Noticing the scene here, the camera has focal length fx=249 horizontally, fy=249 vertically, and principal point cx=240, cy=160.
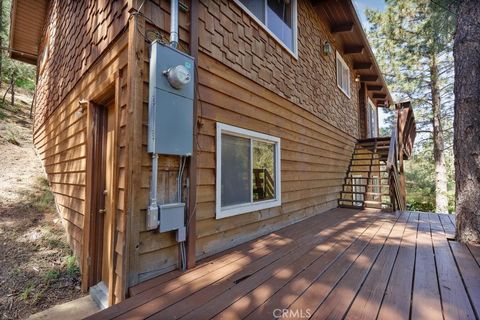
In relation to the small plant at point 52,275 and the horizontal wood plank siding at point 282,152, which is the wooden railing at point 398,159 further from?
the small plant at point 52,275

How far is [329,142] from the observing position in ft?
21.3

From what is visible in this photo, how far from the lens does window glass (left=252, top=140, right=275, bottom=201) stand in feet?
12.0

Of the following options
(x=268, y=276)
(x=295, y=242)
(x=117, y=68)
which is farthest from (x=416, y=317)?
(x=117, y=68)

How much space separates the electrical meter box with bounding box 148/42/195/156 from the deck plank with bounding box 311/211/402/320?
1.70m

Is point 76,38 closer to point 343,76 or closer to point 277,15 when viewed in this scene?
point 277,15

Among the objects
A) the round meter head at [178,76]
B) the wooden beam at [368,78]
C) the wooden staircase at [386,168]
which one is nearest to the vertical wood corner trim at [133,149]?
the round meter head at [178,76]

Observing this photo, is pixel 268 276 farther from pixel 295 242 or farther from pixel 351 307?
pixel 295 242

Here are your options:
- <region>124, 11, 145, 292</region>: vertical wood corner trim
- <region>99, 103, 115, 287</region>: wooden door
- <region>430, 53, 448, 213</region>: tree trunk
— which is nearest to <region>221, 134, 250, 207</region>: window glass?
<region>124, 11, 145, 292</region>: vertical wood corner trim

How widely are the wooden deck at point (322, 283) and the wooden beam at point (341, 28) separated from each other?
5.37 metres

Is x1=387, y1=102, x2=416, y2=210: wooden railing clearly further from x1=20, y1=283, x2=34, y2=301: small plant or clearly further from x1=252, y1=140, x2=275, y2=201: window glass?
x1=20, y1=283, x2=34, y2=301: small plant

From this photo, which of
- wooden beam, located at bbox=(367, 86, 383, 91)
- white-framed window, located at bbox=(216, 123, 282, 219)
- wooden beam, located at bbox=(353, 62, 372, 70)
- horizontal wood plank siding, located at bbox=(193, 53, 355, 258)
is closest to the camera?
horizontal wood plank siding, located at bbox=(193, 53, 355, 258)

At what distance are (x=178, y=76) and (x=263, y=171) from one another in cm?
209

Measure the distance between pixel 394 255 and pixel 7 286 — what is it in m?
4.60

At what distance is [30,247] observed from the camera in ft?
12.5
